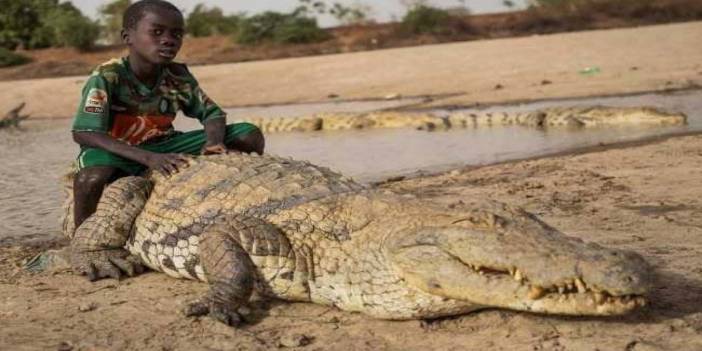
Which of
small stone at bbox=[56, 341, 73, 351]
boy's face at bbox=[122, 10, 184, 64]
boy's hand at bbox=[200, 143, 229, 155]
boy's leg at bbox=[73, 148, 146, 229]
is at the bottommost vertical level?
small stone at bbox=[56, 341, 73, 351]

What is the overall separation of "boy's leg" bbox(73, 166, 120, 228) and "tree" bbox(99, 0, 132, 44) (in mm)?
36901

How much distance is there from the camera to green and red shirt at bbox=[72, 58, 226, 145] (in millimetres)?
4402

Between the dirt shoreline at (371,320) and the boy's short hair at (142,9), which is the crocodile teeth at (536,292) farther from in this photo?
the boy's short hair at (142,9)

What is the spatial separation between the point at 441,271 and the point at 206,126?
226cm

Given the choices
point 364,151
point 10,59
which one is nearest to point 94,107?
point 364,151

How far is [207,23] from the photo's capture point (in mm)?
42188

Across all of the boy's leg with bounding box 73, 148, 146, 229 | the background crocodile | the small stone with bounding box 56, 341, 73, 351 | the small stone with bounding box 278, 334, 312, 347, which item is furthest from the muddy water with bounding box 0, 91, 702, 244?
the small stone with bounding box 278, 334, 312, 347

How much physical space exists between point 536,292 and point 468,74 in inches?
703

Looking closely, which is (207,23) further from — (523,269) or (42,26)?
(523,269)

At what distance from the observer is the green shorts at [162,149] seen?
14.7 ft

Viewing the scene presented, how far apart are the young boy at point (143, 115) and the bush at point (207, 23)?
36617 millimetres

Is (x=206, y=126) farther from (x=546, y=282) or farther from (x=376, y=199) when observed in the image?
(x=546, y=282)

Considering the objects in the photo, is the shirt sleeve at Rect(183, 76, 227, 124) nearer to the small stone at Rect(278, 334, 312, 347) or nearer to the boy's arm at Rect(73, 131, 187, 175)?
the boy's arm at Rect(73, 131, 187, 175)

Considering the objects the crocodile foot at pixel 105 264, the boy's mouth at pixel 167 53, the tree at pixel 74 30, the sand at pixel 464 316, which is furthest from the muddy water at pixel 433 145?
the tree at pixel 74 30
